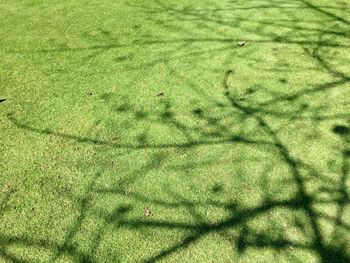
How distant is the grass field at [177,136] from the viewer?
3723 millimetres

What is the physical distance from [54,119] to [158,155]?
5.05 ft

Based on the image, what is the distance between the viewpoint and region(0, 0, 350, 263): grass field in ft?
12.2

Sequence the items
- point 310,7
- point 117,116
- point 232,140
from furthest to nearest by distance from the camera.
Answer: point 310,7
point 117,116
point 232,140

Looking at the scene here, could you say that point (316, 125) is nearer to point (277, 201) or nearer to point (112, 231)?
point (277, 201)

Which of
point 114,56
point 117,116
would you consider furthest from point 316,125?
point 114,56

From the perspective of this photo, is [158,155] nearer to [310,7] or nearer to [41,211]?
[41,211]

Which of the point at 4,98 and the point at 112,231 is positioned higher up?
the point at 4,98

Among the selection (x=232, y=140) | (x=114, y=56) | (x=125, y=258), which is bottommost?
(x=125, y=258)

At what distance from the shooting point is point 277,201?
4.00 metres

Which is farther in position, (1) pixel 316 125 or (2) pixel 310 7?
(2) pixel 310 7

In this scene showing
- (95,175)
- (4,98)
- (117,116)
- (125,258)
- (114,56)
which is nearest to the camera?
(125,258)

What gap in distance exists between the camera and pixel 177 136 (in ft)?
15.5

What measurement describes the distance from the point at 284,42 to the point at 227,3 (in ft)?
5.73

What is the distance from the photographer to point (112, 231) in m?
3.77
